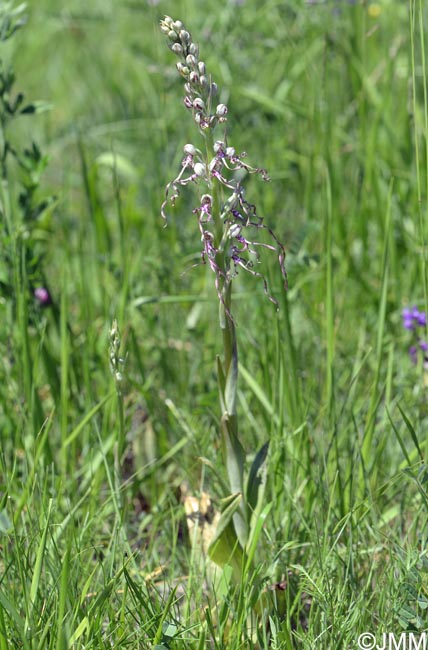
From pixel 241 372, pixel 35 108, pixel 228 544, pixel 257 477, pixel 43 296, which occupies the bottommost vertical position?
pixel 228 544

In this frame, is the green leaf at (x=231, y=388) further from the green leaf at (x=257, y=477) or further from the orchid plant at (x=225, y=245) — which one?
the green leaf at (x=257, y=477)

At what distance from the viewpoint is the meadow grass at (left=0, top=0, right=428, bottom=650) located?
1.81 metres

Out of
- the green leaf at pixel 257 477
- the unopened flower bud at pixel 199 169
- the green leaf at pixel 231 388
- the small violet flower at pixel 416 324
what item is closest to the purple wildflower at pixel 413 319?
the small violet flower at pixel 416 324

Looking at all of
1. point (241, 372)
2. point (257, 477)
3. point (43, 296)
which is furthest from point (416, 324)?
point (43, 296)

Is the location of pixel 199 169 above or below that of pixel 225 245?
above

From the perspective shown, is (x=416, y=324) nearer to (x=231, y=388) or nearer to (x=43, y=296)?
(x=231, y=388)

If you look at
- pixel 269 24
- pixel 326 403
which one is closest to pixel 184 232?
pixel 326 403

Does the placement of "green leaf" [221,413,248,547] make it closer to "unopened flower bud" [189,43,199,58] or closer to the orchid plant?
the orchid plant

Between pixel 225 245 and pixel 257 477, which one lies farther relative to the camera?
pixel 257 477

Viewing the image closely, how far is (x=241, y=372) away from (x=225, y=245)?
859 mm

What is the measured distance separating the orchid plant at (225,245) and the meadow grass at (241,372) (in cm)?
9

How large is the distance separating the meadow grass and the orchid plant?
0.09 metres

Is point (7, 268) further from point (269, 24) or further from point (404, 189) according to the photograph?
point (269, 24)

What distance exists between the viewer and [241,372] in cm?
A: 257
